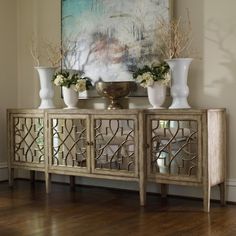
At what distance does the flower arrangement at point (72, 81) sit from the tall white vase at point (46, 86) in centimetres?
18

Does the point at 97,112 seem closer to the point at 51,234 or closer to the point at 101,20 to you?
the point at 101,20

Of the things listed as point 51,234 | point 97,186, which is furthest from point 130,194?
point 51,234

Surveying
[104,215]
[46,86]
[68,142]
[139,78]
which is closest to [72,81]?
[46,86]

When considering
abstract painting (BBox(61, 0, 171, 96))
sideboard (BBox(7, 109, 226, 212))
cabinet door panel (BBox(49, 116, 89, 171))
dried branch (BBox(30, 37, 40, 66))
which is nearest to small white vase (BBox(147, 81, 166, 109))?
sideboard (BBox(7, 109, 226, 212))

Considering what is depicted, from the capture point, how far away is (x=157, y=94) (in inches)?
162

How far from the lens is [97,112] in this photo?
4.19m

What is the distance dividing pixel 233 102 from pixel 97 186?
5.61ft

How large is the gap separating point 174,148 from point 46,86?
168 centimetres

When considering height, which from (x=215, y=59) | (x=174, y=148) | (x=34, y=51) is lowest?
(x=174, y=148)

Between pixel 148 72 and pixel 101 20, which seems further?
pixel 101 20

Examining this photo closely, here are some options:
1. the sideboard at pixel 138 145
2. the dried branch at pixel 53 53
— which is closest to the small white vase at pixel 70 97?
the sideboard at pixel 138 145

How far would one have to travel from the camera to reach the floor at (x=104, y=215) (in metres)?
3.16
